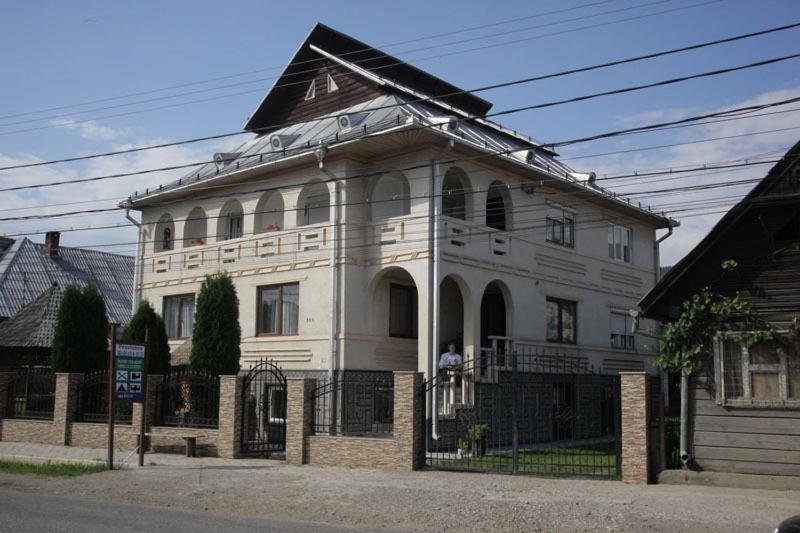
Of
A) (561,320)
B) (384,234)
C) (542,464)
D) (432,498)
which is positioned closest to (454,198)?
(384,234)

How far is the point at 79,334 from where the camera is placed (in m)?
23.2

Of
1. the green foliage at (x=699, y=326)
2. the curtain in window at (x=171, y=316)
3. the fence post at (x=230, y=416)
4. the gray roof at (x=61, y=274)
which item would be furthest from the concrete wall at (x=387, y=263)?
the gray roof at (x=61, y=274)

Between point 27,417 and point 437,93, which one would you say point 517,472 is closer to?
point 27,417

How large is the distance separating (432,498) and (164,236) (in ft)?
61.4

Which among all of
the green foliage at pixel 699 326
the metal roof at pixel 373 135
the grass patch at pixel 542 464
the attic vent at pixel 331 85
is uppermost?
the attic vent at pixel 331 85

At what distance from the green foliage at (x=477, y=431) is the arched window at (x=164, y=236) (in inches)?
578

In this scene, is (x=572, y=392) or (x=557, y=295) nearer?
(x=572, y=392)

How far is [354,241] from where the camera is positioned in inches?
891

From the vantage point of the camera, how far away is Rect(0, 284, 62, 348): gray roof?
28.1 meters

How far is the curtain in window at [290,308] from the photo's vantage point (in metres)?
23.8

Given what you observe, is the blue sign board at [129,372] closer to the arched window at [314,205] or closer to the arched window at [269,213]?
the arched window at [314,205]

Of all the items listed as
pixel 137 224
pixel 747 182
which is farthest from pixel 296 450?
pixel 137 224

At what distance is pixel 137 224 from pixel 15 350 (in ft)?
20.4

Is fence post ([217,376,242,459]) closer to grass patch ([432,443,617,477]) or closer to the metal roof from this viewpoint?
grass patch ([432,443,617,477])
